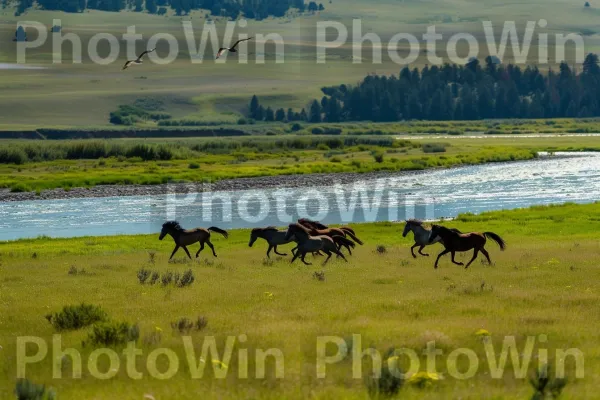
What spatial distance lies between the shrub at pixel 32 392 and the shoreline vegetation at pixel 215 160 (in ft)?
169

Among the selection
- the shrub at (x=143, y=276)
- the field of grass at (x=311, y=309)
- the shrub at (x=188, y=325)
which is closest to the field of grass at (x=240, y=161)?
the field of grass at (x=311, y=309)

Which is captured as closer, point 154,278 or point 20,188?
point 154,278

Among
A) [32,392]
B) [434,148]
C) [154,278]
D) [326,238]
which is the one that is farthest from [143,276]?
[434,148]

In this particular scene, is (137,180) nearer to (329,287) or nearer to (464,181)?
(464,181)

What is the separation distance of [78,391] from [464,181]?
2416 inches

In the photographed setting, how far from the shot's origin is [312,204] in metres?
57.4

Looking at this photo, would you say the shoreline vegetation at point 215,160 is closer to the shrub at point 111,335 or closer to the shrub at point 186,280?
the shrub at point 186,280

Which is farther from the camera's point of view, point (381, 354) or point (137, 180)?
point (137, 180)

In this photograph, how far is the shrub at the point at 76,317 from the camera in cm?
1566

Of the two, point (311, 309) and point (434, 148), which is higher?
point (311, 309)

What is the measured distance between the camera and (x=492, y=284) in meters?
20.1

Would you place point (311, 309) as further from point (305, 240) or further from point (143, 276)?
point (305, 240)

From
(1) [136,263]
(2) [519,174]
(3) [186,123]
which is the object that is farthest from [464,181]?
(3) [186,123]

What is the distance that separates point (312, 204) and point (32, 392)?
46.5 meters
